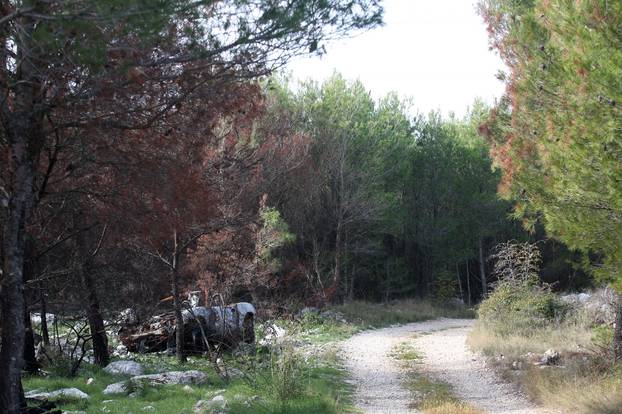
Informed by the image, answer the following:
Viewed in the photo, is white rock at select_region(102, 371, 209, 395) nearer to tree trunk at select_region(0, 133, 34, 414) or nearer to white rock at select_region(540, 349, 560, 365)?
tree trunk at select_region(0, 133, 34, 414)

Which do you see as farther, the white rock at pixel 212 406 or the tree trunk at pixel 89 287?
the tree trunk at pixel 89 287

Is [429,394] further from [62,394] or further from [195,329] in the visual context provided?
[195,329]

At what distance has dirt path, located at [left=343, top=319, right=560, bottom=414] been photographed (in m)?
10.1

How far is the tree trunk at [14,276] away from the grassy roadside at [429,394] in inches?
203

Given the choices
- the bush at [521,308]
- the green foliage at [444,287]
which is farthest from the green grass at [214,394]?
the green foliage at [444,287]

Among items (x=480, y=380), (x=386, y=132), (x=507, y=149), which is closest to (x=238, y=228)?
(x=480, y=380)

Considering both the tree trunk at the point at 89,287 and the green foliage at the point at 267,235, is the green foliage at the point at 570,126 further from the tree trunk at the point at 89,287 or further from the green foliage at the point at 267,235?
the green foliage at the point at 267,235

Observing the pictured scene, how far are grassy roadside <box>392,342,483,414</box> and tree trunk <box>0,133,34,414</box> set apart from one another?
5.15 m

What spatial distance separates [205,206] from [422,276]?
118ft

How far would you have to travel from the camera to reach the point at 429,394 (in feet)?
35.8

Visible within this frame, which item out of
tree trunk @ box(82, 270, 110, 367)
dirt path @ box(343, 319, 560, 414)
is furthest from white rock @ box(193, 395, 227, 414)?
tree trunk @ box(82, 270, 110, 367)

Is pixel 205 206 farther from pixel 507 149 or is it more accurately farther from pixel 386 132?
pixel 386 132

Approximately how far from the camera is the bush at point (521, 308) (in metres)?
17.6

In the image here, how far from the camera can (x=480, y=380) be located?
41.3 feet
